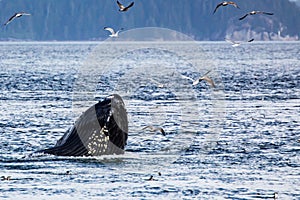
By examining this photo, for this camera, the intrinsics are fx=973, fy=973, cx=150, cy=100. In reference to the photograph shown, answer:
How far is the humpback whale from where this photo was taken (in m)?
28.0

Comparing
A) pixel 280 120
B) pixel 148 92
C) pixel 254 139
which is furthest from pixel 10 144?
pixel 148 92

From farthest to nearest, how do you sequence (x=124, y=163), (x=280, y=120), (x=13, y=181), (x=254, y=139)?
1. (x=280, y=120)
2. (x=254, y=139)
3. (x=124, y=163)
4. (x=13, y=181)

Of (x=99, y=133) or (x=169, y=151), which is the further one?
(x=169, y=151)

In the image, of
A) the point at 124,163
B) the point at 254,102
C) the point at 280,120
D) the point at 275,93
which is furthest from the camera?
the point at 275,93

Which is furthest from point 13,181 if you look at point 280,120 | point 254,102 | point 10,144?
point 254,102

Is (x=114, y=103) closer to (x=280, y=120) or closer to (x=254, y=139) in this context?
(x=254, y=139)

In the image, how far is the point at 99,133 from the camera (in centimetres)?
2795

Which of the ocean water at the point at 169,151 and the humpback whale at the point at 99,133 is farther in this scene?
the humpback whale at the point at 99,133

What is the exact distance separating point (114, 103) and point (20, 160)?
3.20 metres

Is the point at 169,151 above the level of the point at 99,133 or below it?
below

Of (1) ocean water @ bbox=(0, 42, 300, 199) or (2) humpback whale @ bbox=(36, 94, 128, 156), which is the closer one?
(1) ocean water @ bbox=(0, 42, 300, 199)

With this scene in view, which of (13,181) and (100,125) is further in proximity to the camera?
(100,125)

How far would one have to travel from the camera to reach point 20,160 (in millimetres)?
27422

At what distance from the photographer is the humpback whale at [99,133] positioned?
2800 cm
